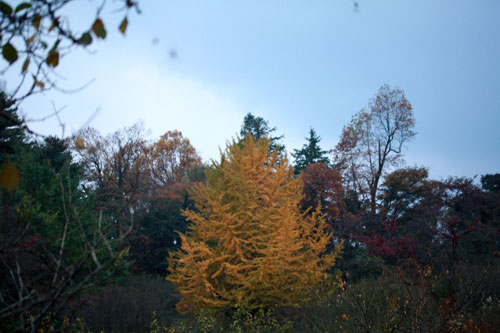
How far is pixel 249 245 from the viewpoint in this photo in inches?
335

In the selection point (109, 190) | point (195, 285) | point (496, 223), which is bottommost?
point (195, 285)

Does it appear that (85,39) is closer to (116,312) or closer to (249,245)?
(249,245)

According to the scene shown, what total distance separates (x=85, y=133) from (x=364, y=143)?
2026 cm

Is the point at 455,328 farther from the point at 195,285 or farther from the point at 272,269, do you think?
the point at 195,285

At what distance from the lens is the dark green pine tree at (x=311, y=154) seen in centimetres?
2711

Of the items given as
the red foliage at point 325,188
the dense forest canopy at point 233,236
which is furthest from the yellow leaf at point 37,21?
the red foliage at point 325,188

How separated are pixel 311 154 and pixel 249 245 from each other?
19.6 metres

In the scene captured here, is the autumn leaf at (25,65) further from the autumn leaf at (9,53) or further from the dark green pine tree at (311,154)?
the dark green pine tree at (311,154)

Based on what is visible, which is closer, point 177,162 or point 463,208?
point 463,208

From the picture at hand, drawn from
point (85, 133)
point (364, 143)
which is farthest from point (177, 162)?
point (364, 143)

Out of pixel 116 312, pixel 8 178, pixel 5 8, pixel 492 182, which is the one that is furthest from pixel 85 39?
pixel 492 182

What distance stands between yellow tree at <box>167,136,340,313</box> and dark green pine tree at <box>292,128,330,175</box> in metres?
17.9

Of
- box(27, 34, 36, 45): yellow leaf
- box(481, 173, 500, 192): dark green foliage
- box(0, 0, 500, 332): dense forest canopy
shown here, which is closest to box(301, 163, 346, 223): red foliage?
box(0, 0, 500, 332): dense forest canopy

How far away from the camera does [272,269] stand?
7406 mm
